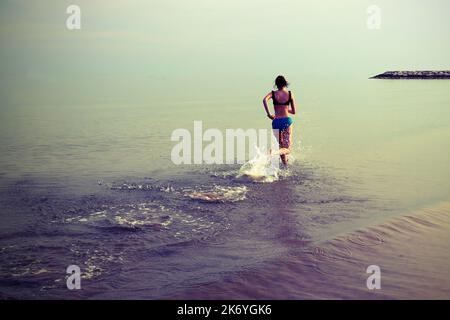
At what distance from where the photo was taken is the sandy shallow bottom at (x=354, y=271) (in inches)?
203

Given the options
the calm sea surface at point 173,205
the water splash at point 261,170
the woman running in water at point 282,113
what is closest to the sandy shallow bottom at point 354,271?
the calm sea surface at point 173,205

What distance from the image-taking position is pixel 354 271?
564 cm

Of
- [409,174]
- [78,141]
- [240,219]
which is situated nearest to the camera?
[240,219]

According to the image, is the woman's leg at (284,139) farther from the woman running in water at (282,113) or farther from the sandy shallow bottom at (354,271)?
the sandy shallow bottom at (354,271)

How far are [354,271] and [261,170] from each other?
538cm

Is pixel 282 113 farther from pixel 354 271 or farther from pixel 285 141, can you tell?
pixel 354 271

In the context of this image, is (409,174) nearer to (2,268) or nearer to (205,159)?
(205,159)

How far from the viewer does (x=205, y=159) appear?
41.7ft

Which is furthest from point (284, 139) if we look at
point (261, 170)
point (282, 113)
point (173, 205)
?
point (173, 205)

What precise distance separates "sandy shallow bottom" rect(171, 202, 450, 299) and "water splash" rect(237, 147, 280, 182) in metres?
3.73

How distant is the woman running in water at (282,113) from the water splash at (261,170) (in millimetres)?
483

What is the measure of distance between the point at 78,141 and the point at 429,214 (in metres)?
11.4
